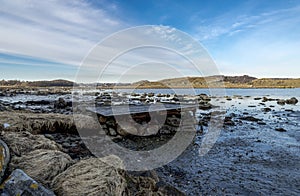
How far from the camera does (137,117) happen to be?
42.6ft

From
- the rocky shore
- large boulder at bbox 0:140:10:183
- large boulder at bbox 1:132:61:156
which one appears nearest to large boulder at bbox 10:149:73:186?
the rocky shore

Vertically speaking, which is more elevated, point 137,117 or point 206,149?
point 137,117

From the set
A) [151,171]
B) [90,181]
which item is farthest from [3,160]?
[151,171]

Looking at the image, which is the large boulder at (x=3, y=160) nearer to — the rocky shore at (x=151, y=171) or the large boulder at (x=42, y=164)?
the rocky shore at (x=151, y=171)

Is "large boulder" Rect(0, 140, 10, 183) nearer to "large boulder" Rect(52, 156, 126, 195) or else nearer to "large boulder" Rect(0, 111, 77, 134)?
"large boulder" Rect(52, 156, 126, 195)

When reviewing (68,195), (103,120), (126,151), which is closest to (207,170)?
(126,151)

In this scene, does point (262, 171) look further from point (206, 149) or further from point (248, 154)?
point (206, 149)

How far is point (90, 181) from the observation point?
12.3ft

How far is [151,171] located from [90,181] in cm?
369

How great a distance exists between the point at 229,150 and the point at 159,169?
4.61 meters

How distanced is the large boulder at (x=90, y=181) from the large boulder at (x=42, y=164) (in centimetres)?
28

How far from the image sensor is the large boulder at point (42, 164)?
4.05 metres

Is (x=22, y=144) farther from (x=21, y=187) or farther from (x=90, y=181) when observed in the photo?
(x=90, y=181)

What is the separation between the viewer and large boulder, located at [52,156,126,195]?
3561 millimetres
